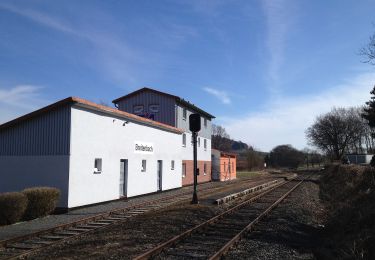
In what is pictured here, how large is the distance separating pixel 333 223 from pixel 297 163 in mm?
99211

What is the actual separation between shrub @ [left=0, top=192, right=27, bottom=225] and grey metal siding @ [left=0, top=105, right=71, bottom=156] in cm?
368

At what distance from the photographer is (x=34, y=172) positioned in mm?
17469

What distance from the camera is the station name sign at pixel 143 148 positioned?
23.4 meters

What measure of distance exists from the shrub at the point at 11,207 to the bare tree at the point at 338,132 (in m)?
77.0

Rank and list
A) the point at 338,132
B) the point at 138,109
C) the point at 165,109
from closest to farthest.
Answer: the point at 165,109 → the point at 138,109 → the point at 338,132

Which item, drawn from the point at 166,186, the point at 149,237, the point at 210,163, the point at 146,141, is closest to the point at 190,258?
the point at 149,237

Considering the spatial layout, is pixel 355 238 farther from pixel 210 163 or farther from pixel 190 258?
pixel 210 163

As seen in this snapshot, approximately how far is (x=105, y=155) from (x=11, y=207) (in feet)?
22.5

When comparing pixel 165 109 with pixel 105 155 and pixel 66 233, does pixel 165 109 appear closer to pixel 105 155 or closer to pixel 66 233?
pixel 105 155

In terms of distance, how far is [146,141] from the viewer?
2488cm

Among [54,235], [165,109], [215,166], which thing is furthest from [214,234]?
[215,166]

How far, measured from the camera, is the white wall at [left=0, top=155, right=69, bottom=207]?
1689 cm

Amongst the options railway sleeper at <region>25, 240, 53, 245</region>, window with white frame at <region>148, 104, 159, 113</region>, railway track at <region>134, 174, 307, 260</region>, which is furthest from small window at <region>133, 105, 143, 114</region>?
railway sleeper at <region>25, 240, 53, 245</region>

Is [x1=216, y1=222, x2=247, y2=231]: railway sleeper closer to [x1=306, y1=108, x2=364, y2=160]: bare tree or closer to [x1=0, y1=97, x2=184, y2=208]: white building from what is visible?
[x1=0, y1=97, x2=184, y2=208]: white building
